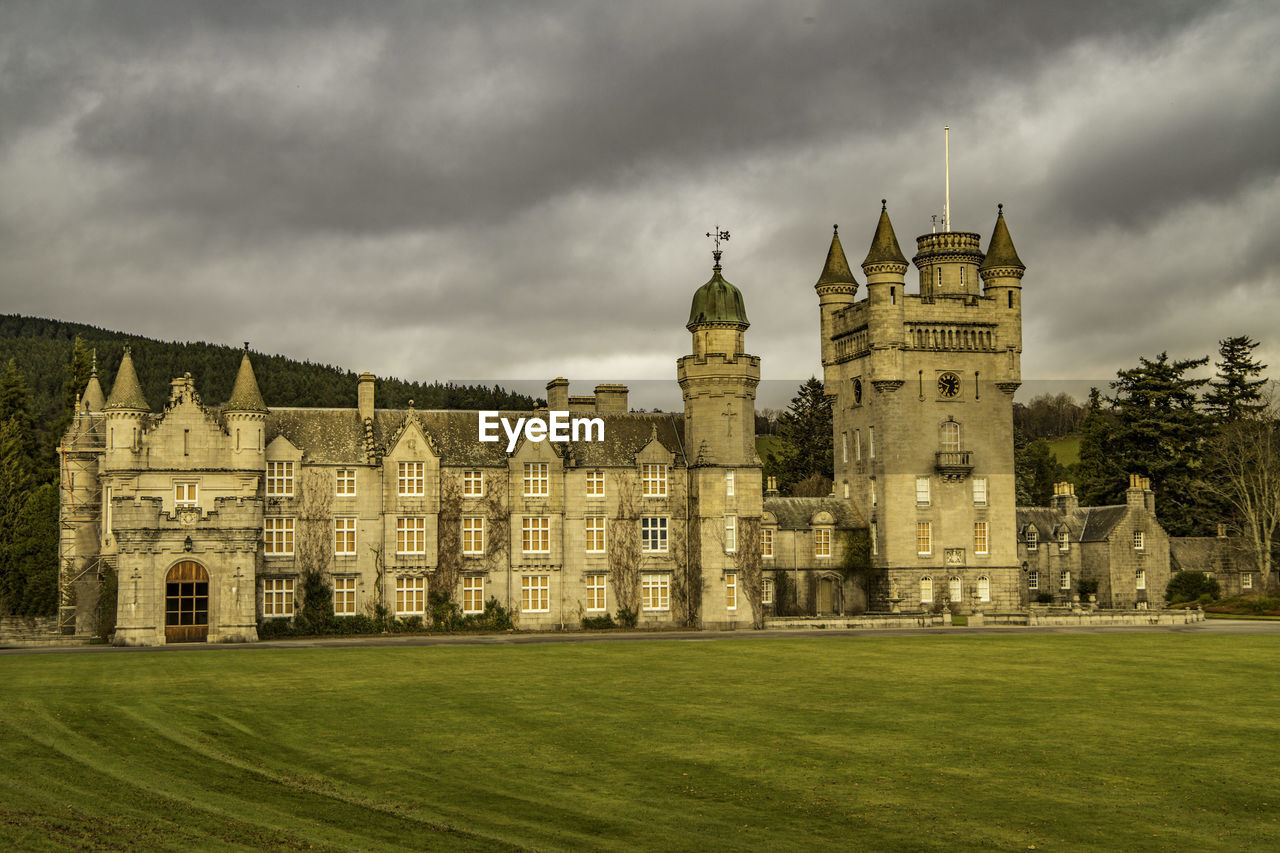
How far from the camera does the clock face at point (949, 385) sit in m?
76.6

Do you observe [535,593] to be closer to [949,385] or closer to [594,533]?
[594,533]

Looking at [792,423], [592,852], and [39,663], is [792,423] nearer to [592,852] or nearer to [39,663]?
[39,663]

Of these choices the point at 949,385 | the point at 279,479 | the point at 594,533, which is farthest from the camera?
the point at 949,385

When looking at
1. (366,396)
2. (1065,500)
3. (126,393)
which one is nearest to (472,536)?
(366,396)

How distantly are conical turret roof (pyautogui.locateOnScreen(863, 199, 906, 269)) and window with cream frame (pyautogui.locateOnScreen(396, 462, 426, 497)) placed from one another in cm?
3007

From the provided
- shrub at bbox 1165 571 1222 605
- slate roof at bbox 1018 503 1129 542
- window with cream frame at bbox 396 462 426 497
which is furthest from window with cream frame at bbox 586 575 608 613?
shrub at bbox 1165 571 1222 605

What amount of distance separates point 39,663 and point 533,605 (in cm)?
2573

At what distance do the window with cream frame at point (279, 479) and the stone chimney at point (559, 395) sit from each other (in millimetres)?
13494

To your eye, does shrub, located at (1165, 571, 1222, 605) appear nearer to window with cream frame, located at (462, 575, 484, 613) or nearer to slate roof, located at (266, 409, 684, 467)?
slate roof, located at (266, 409, 684, 467)

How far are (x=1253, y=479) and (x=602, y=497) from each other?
49.5 metres

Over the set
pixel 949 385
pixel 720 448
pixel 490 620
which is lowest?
pixel 490 620

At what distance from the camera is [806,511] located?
77.2 m

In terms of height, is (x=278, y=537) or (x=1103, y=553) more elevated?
(x=278, y=537)

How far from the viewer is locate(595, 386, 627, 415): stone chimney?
69.1 m
